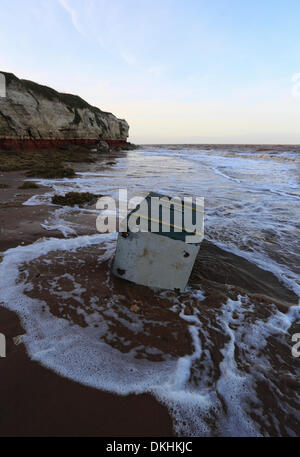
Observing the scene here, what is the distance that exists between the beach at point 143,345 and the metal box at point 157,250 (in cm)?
17

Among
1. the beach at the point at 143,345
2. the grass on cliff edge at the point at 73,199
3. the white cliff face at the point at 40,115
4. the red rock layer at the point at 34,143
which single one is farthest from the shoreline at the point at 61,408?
the white cliff face at the point at 40,115

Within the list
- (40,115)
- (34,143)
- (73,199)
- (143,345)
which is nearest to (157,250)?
(143,345)

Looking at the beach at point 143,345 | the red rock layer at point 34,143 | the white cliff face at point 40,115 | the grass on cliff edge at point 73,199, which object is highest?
the white cliff face at point 40,115

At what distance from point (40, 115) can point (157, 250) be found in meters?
26.9

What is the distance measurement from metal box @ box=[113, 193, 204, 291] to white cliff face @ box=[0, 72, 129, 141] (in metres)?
22.8

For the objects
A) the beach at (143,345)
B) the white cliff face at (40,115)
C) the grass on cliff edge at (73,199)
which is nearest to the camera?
the beach at (143,345)

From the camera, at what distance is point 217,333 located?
2.22 m

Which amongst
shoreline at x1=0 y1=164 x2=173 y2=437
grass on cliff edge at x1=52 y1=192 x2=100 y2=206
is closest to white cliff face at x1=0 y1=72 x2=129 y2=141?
grass on cliff edge at x1=52 y1=192 x2=100 y2=206

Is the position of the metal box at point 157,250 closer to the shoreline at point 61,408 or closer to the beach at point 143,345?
the beach at point 143,345

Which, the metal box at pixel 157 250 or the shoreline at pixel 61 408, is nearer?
the shoreline at pixel 61 408

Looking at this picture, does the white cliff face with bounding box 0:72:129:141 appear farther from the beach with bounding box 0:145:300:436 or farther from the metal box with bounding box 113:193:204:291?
the metal box with bounding box 113:193:204:291

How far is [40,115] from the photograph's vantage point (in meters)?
23.2

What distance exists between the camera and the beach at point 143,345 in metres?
1.46

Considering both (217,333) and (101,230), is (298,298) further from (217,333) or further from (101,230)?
(101,230)
